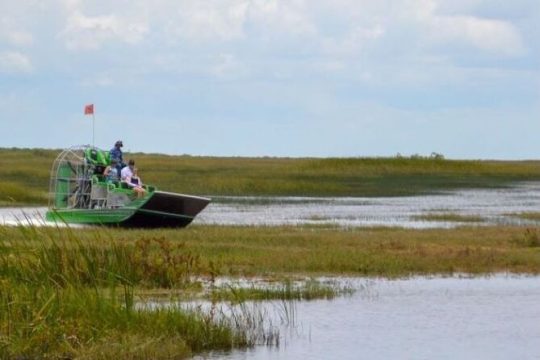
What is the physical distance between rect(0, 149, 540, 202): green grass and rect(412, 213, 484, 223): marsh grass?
13.5 metres

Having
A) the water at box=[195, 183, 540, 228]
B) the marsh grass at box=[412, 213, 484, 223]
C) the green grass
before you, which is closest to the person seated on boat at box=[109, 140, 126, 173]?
the water at box=[195, 183, 540, 228]

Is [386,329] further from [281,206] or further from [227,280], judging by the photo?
[281,206]

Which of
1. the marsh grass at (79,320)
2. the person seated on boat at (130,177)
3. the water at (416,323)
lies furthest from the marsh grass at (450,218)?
the marsh grass at (79,320)

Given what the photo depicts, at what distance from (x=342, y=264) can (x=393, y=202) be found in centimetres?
2368

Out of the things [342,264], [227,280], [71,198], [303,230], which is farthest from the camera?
[71,198]

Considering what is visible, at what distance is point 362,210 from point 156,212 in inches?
462

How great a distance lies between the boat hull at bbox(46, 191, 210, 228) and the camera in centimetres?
2884

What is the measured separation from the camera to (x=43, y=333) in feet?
43.6

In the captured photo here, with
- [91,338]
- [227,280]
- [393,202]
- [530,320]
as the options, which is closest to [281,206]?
[393,202]

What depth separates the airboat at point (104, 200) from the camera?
28.9 m

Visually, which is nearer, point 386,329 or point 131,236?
point 386,329

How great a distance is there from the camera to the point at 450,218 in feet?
112

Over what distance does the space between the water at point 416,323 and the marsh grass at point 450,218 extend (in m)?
12.9

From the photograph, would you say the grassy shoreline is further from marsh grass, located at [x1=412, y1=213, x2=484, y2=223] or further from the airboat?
marsh grass, located at [x1=412, y1=213, x2=484, y2=223]
